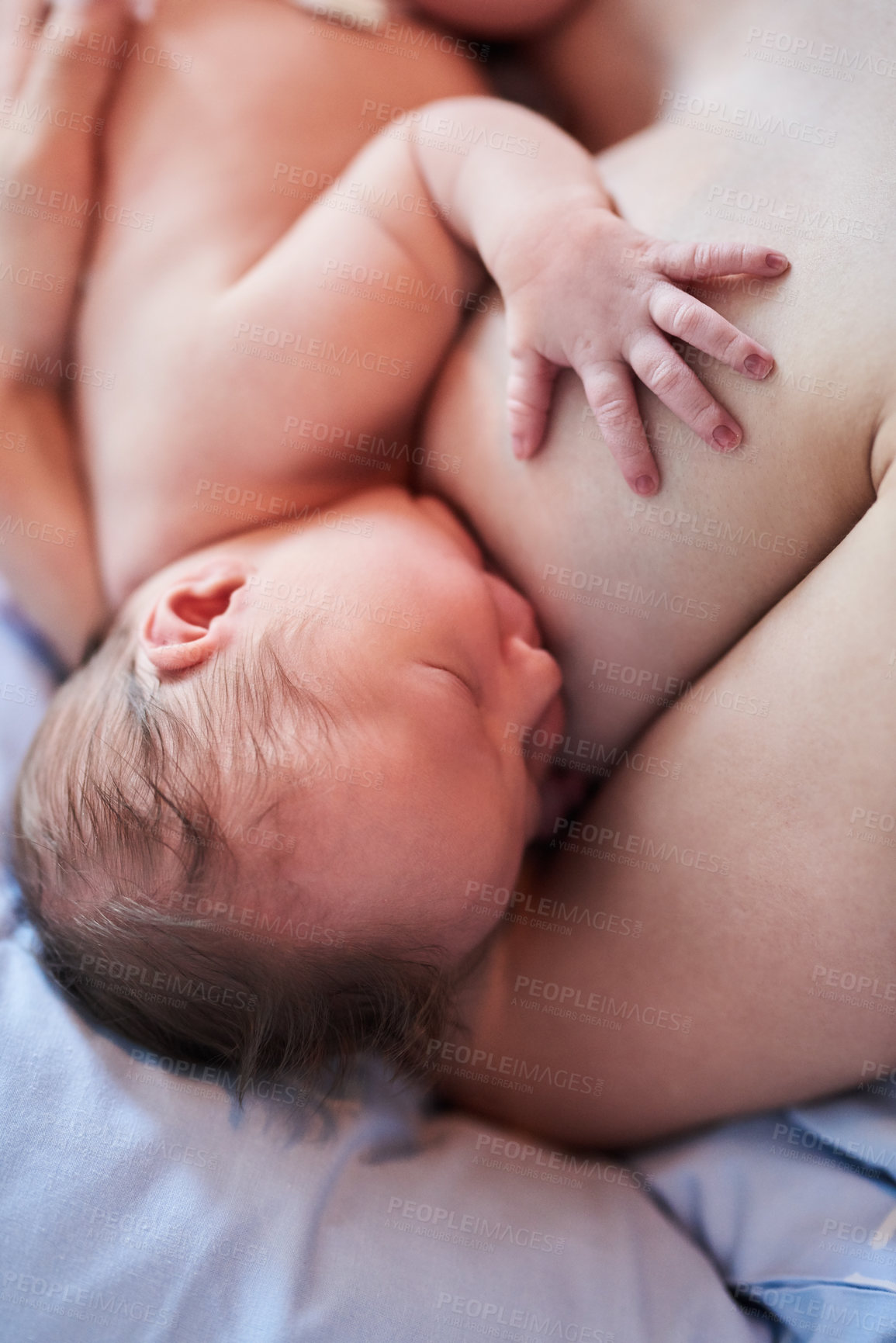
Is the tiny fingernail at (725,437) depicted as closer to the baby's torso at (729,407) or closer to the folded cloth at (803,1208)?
the baby's torso at (729,407)

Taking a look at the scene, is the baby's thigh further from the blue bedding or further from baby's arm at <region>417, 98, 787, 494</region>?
baby's arm at <region>417, 98, 787, 494</region>

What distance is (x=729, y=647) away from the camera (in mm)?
900

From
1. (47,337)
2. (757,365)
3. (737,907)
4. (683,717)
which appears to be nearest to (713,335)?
(757,365)

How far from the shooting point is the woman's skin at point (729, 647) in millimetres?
789

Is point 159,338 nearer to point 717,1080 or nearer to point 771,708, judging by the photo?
point 771,708

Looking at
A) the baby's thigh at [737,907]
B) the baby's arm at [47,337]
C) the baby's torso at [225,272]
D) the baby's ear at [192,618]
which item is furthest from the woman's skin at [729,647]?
the baby's arm at [47,337]

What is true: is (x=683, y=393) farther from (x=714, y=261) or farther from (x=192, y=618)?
(x=192, y=618)

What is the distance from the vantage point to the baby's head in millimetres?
776

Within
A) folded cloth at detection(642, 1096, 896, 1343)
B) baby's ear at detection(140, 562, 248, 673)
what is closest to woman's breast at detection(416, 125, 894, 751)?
baby's ear at detection(140, 562, 248, 673)

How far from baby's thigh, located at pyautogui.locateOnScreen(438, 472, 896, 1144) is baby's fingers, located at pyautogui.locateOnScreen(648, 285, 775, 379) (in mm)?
144

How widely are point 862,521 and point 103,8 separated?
3.18ft

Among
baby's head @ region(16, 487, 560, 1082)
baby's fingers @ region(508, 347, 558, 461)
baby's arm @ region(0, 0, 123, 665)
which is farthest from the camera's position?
baby's arm @ region(0, 0, 123, 665)

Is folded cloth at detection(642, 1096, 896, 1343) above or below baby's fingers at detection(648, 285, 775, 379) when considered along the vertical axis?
below

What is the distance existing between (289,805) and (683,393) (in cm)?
47
